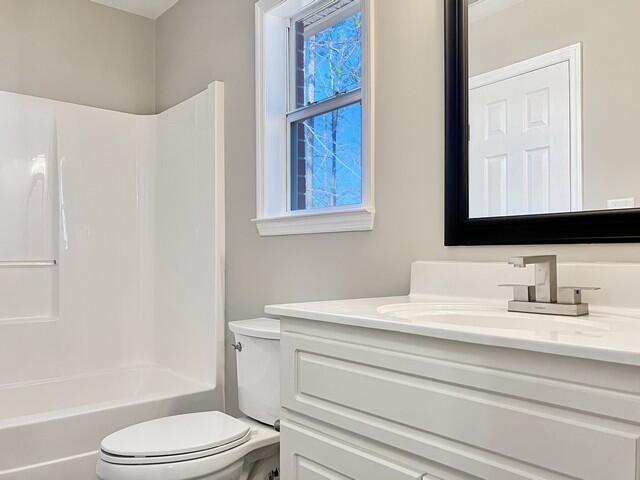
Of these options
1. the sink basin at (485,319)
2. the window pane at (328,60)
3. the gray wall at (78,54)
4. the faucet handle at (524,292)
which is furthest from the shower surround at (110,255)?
the faucet handle at (524,292)

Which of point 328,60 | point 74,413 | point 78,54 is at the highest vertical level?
point 78,54

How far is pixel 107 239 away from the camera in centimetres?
302

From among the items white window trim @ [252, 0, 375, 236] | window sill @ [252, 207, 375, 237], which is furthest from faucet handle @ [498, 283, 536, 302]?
white window trim @ [252, 0, 375, 236]

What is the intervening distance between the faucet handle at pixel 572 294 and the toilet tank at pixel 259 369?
956 mm

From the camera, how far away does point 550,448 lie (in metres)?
0.81

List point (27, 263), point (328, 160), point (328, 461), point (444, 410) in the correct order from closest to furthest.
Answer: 1. point (444, 410)
2. point (328, 461)
3. point (328, 160)
4. point (27, 263)

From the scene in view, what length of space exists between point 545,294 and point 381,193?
70 cm

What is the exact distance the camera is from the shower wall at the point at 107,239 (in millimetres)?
2684

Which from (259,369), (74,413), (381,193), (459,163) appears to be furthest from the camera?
(74,413)

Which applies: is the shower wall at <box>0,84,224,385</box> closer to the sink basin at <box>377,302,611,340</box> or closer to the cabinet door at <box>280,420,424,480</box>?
the cabinet door at <box>280,420,424,480</box>

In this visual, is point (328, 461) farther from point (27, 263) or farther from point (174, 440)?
point (27, 263)

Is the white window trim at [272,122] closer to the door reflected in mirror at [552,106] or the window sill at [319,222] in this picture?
the window sill at [319,222]

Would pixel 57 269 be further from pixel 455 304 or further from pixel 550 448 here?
pixel 550 448

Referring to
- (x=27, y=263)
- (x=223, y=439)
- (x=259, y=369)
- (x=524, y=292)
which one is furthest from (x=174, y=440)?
(x=27, y=263)
